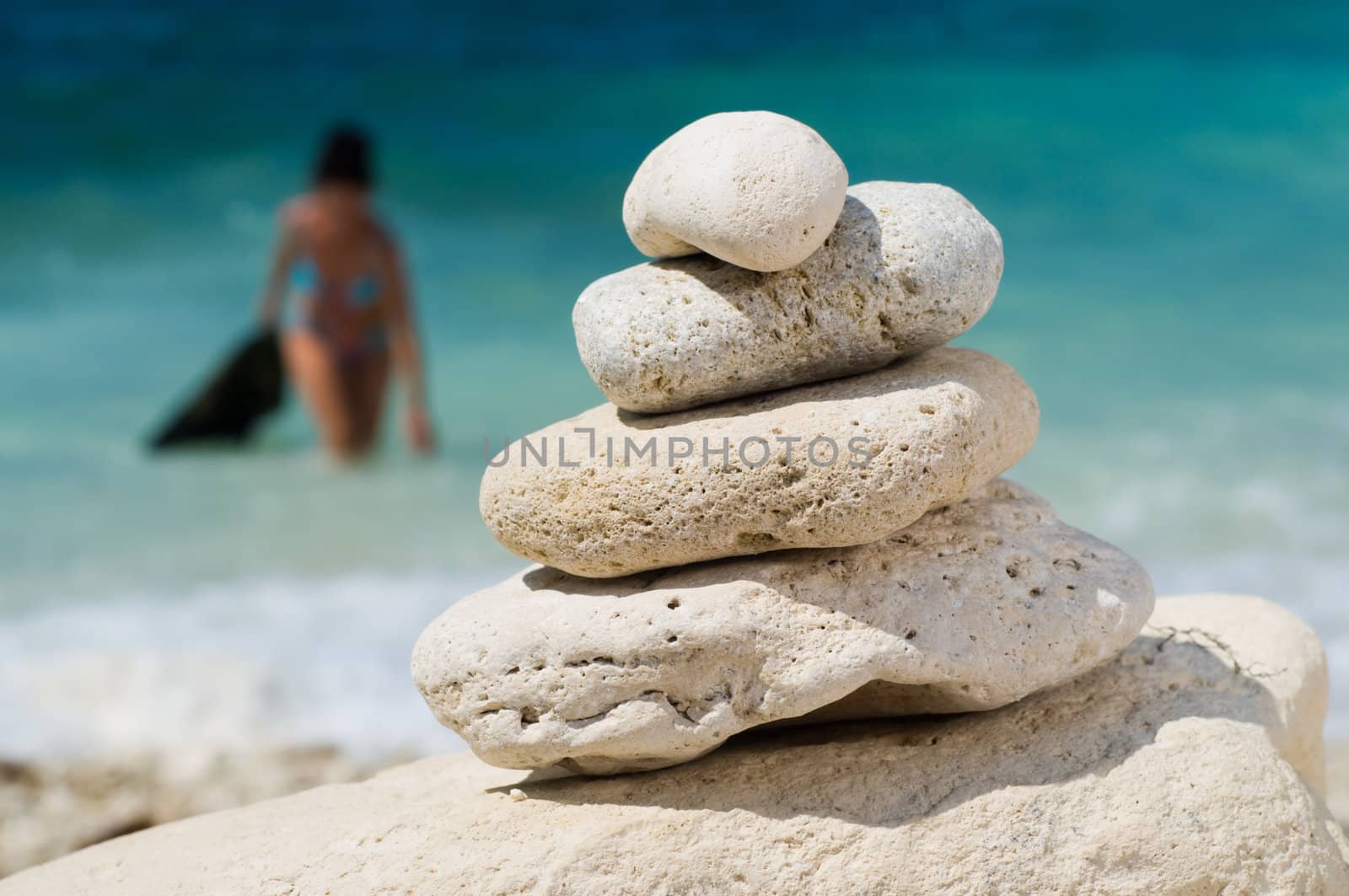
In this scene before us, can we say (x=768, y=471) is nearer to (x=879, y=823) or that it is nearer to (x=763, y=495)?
(x=763, y=495)

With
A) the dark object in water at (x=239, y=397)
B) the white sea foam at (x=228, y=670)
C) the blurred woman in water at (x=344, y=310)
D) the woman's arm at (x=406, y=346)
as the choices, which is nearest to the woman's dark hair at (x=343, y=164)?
the blurred woman in water at (x=344, y=310)

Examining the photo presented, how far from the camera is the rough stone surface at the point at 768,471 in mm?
2789

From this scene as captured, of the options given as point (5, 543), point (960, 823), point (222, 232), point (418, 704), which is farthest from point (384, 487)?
point (960, 823)

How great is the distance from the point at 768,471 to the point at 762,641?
38cm

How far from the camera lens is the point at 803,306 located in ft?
9.50

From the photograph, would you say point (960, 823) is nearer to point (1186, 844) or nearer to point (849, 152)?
point (1186, 844)

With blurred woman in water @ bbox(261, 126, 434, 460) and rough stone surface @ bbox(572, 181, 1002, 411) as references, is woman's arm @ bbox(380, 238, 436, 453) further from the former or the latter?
rough stone surface @ bbox(572, 181, 1002, 411)

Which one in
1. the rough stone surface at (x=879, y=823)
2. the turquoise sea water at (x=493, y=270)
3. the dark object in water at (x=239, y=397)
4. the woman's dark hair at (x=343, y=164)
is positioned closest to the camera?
the rough stone surface at (x=879, y=823)

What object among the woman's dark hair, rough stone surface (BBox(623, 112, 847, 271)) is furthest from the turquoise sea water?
rough stone surface (BBox(623, 112, 847, 271))

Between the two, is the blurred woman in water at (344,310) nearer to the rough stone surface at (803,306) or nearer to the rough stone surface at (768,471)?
the rough stone surface at (768,471)

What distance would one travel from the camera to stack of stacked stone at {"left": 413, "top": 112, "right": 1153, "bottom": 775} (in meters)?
2.80

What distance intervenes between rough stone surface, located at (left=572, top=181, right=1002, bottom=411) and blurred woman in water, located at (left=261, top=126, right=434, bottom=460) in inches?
281

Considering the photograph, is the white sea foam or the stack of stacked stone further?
the white sea foam

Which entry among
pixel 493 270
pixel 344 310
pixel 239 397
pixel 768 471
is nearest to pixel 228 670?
pixel 344 310
